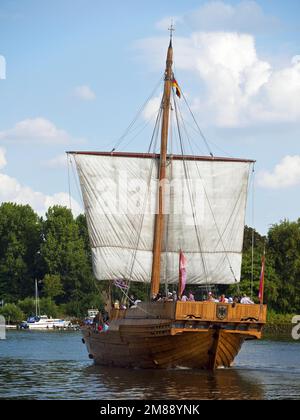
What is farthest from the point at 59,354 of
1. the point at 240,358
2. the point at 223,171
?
the point at 223,171

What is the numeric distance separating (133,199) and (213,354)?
47.9 feet

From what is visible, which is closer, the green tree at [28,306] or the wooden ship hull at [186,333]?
the wooden ship hull at [186,333]

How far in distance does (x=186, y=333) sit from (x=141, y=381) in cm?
399

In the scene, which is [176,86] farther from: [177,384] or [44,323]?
[44,323]

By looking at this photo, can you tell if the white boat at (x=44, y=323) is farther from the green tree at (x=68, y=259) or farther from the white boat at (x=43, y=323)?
the green tree at (x=68, y=259)

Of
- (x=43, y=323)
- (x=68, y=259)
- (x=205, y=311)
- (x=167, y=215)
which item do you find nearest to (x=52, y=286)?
(x=68, y=259)

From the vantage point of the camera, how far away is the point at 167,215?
66375 mm

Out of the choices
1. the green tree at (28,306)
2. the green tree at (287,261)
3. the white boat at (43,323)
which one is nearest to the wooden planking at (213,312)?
the green tree at (287,261)

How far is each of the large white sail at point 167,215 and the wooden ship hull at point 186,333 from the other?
834cm

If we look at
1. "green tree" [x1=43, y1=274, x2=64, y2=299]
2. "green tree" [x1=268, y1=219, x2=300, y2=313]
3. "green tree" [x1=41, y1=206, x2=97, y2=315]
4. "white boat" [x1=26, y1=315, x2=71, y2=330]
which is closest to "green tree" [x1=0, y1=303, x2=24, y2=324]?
"white boat" [x1=26, y1=315, x2=71, y2=330]

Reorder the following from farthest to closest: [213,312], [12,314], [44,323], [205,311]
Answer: [12,314], [44,323], [213,312], [205,311]

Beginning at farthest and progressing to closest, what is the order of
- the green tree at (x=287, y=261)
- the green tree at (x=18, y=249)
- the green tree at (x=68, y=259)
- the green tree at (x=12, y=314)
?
the green tree at (x=18, y=249), the green tree at (x=68, y=259), the green tree at (x=12, y=314), the green tree at (x=287, y=261)

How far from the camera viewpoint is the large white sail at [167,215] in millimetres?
66062
